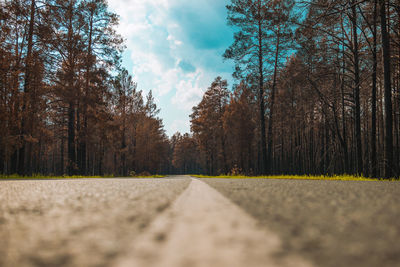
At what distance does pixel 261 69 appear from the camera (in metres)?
15.8

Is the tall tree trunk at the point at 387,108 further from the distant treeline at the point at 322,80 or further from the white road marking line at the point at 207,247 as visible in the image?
the white road marking line at the point at 207,247

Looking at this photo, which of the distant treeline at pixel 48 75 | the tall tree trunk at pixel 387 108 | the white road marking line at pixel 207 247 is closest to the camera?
the white road marking line at pixel 207 247

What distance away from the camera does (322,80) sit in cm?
1100

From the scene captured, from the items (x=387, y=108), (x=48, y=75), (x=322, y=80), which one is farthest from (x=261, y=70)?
(x=48, y=75)

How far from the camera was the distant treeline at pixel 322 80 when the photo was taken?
7.81 meters

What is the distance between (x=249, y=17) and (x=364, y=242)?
672 inches

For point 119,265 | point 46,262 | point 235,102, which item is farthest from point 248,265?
point 235,102

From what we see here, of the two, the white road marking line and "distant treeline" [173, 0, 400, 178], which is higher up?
"distant treeline" [173, 0, 400, 178]

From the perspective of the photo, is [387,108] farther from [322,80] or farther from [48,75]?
[48,75]

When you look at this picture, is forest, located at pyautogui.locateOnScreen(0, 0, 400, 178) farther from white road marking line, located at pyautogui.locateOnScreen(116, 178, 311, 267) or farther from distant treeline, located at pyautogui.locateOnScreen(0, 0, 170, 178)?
white road marking line, located at pyautogui.locateOnScreen(116, 178, 311, 267)

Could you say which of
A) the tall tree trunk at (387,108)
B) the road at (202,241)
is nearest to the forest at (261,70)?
the tall tree trunk at (387,108)

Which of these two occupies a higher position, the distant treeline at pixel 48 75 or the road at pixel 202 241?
the distant treeline at pixel 48 75

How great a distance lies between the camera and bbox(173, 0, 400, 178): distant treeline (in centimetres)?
781

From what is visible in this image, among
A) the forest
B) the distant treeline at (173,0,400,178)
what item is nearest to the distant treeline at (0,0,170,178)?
the forest
